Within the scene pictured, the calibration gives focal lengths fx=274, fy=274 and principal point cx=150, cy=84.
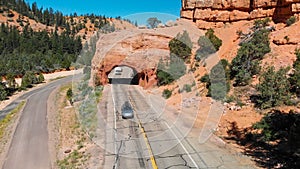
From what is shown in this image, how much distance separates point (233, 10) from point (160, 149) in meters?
35.0

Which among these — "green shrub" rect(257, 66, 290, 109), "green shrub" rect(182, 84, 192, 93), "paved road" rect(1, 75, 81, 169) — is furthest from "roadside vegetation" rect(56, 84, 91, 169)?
"green shrub" rect(257, 66, 290, 109)

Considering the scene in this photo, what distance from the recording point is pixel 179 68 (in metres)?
39.5

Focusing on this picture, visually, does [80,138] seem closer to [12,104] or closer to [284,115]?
[284,115]

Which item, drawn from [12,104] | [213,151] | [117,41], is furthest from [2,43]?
[213,151]

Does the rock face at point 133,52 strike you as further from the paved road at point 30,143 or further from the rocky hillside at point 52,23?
the rocky hillside at point 52,23

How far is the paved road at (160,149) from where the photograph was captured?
15773 mm

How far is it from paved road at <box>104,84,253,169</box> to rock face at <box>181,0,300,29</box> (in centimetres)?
2575

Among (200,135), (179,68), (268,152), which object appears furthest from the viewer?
(179,68)

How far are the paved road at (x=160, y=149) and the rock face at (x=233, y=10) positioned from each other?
84.5 ft

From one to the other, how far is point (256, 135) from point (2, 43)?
331 ft

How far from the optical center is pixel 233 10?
1802 inches

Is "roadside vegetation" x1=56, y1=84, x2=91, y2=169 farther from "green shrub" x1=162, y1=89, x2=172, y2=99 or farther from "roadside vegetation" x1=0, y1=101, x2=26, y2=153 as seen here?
"green shrub" x1=162, y1=89, x2=172, y2=99

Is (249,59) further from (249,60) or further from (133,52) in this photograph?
(133,52)

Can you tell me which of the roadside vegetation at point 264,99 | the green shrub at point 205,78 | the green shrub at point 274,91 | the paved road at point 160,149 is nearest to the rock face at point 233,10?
the roadside vegetation at point 264,99
